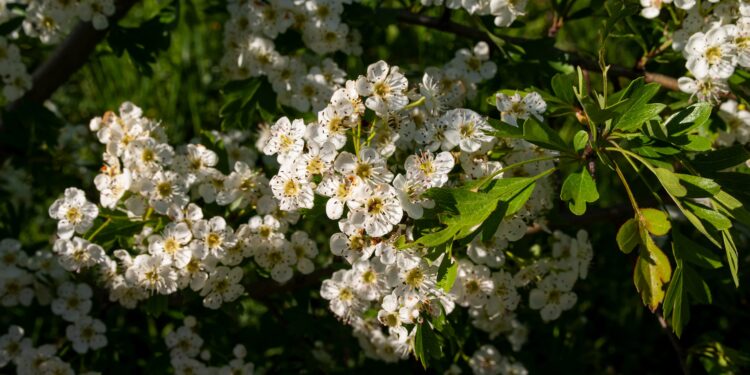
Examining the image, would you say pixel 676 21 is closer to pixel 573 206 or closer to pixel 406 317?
pixel 573 206

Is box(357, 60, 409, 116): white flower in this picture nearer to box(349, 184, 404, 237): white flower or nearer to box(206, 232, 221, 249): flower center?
box(349, 184, 404, 237): white flower

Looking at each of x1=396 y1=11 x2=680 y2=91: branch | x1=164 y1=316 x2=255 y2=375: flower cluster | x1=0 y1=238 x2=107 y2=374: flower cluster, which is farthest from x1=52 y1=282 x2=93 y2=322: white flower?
x1=396 y1=11 x2=680 y2=91: branch

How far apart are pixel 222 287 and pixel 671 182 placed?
1.11 m

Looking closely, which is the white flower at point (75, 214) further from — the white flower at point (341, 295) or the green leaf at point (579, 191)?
the green leaf at point (579, 191)

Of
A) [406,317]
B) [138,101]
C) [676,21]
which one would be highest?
[676,21]

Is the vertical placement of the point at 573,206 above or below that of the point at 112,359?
above

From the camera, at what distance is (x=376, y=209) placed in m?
1.51

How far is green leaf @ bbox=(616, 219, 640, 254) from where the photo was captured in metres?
1.48

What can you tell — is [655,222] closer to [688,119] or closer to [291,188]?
[688,119]

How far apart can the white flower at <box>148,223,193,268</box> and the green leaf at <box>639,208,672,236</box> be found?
3.34 ft

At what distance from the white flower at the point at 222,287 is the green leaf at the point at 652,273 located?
37.6 inches

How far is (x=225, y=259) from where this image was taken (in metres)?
1.87

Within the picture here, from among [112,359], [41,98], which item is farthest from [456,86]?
[41,98]

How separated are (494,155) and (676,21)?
26.2 inches
